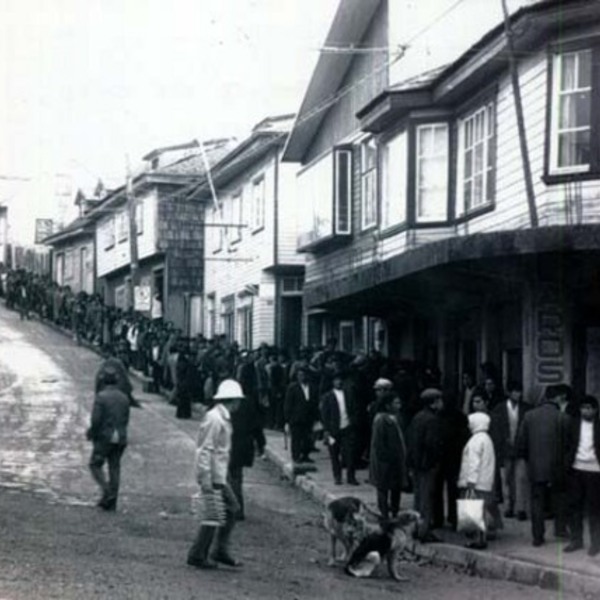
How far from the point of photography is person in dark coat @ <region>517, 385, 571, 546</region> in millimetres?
14016

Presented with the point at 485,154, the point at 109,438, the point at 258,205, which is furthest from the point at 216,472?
the point at 258,205

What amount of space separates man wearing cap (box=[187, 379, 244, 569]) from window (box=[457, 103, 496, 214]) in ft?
26.0

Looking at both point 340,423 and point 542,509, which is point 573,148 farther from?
point 340,423

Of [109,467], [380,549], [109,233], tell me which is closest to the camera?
[380,549]

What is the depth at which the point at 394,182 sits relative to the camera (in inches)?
886

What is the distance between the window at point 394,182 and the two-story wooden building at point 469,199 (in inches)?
1.9

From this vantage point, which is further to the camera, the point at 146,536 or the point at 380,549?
the point at 146,536

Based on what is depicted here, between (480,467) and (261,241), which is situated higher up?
(261,241)

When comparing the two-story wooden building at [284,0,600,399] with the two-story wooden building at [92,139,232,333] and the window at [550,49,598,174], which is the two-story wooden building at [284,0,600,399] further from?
the two-story wooden building at [92,139,232,333]

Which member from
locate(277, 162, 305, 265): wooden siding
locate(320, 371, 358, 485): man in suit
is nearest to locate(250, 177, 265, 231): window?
locate(277, 162, 305, 265): wooden siding

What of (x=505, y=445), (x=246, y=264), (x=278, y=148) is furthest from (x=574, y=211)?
(x=246, y=264)

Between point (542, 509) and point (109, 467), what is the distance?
5191mm

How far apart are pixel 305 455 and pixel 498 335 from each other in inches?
140

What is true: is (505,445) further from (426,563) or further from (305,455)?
(305,455)
